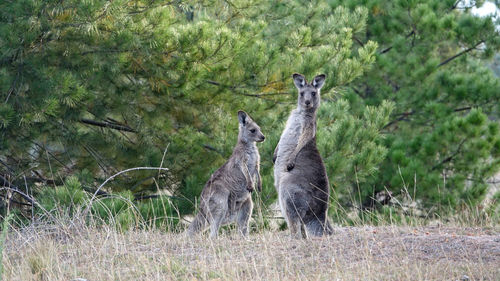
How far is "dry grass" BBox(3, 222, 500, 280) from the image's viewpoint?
19.2ft

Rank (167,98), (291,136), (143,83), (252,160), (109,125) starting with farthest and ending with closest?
(109,125), (167,98), (143,83), (252,160), (291,136)

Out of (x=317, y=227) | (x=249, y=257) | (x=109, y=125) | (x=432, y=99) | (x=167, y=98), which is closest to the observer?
(x=249, y=257)

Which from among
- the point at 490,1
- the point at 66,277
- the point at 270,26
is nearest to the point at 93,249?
the point at 66,277

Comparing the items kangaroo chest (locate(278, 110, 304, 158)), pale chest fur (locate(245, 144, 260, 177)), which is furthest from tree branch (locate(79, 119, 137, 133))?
kangaroo chest (locate(278, 110, 304, 158))

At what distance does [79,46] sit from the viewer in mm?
9891

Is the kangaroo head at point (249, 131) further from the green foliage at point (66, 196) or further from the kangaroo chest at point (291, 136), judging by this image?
the green foliage at point (66, 196)

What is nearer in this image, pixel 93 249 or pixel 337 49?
pixel 93 249

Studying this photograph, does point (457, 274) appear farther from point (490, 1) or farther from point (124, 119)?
point (490, 1)

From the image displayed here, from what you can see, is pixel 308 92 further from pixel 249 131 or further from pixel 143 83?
pixel 143 83

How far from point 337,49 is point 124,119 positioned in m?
3.68

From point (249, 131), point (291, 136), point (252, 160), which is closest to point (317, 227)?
point (291, 136)

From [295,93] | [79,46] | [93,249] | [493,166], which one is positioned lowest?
[493,166]

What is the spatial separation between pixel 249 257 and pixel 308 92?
296 centimetres

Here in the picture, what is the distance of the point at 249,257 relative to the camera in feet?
21.7
